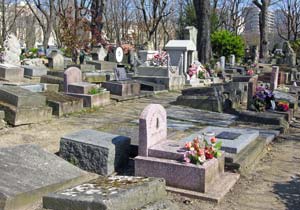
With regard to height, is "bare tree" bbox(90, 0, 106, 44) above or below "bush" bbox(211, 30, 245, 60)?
above

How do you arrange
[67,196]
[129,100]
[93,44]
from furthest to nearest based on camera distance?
[93,44] → [129,100] → [67,196]

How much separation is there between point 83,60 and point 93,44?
3845 mm

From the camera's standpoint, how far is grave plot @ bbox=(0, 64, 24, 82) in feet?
40.8

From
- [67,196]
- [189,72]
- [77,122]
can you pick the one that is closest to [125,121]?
[77,122]

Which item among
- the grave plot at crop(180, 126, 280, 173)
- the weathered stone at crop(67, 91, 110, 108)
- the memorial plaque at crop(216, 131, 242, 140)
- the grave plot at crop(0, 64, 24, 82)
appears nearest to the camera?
the grave plot at crop(180, 126, 280, 173)

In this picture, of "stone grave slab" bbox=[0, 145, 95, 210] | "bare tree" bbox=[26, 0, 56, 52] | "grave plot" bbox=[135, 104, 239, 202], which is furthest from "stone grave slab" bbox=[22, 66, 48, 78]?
"bare tree" bbox=[26, 0, 56, 52]

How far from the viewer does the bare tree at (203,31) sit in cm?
2142

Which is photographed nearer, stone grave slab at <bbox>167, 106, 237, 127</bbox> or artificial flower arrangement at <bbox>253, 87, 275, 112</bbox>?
stone grave slab at <bbox>167, 106, 237, 127</bbox>

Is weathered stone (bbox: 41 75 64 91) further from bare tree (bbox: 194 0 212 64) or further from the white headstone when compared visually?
bare tree (bbox: 194 0 212 64)

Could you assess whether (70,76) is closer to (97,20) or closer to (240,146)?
(240,146)

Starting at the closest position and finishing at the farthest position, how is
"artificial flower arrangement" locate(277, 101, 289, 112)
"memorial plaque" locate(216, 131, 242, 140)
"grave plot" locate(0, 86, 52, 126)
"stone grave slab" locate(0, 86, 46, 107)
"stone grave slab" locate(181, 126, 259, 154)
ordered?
"stone grave slab" locate(181, 126, 259, 154)
"memorial plaque" locate(216, 131, 242, 140)
"grave plot" locate(0, 86, 52, 126)
"stone grave slab" locate(0, 86, 46, 107)
"artificial flower arrangement" locate(277, 101, 289, 112)

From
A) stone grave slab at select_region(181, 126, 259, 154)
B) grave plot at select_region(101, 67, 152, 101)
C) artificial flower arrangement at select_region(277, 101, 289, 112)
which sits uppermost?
grave plot at select_region(101, 67, 152, 101)

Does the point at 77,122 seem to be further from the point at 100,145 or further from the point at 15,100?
the point at 100,145

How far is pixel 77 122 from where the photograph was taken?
27.0ft
